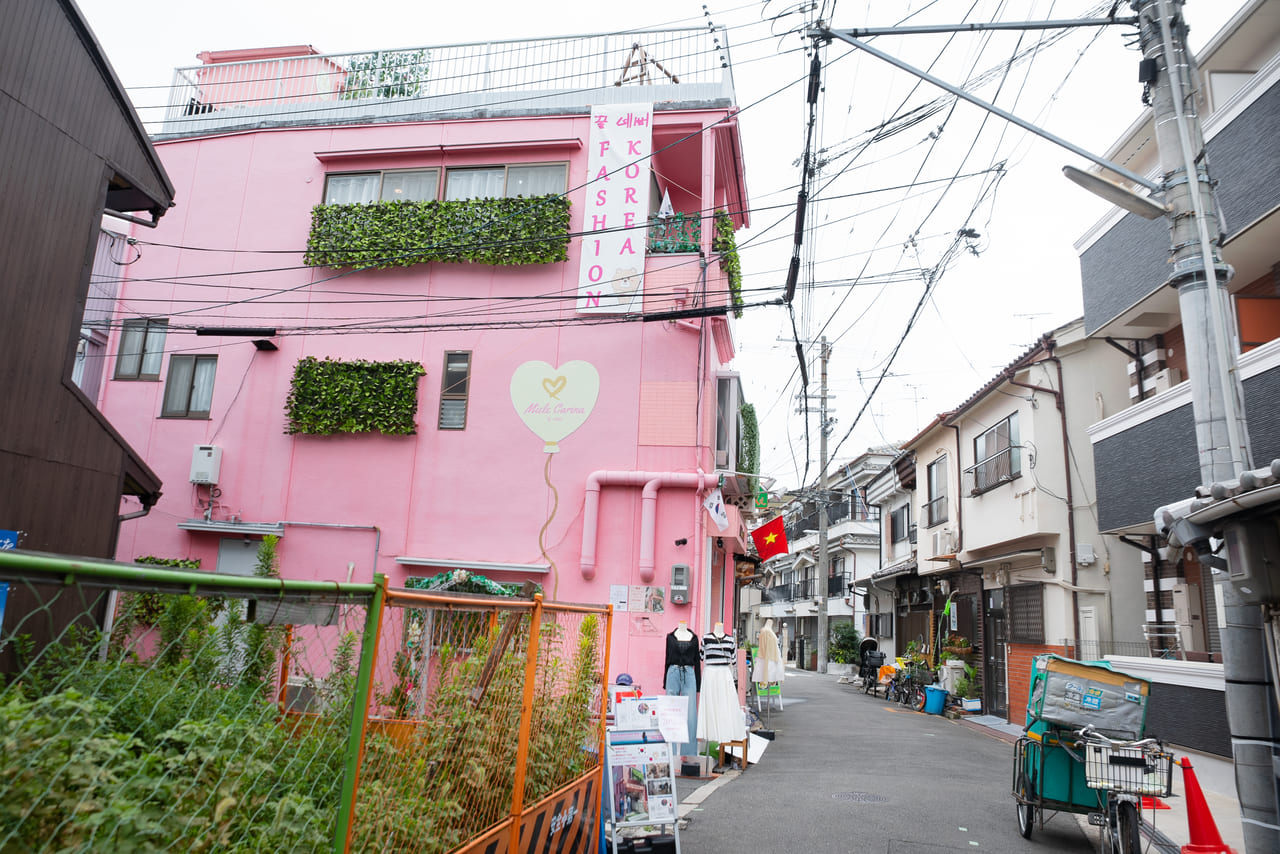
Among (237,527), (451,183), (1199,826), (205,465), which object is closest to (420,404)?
(237,527)

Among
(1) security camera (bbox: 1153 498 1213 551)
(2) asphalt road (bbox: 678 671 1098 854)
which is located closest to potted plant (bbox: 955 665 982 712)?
(2) asphalt road (bbox: 678 671 1098 854)

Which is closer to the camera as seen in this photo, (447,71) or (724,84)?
(724,84)

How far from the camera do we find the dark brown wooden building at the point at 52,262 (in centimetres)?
867

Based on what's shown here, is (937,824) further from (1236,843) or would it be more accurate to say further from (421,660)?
(421,660)

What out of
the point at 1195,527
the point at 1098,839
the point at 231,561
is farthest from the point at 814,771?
the point at 231,561

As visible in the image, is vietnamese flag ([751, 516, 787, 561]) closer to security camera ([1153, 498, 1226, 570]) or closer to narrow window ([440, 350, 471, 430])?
narrow window ([440, 350, 471, 430])

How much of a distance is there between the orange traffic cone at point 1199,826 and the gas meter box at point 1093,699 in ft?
3.94

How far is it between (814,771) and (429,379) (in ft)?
28.9

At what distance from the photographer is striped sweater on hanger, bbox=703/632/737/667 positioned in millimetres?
11664

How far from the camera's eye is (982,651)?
20828 millimetres

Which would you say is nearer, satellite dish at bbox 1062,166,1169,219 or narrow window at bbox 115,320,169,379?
satellite dish at bbox 1062,166,1169,219

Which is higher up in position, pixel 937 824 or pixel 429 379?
pixel 429 379

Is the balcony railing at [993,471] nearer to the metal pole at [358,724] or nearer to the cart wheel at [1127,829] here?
the cart wheel at [1127,829]

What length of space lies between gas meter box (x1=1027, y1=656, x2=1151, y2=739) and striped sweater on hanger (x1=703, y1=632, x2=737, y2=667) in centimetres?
479
